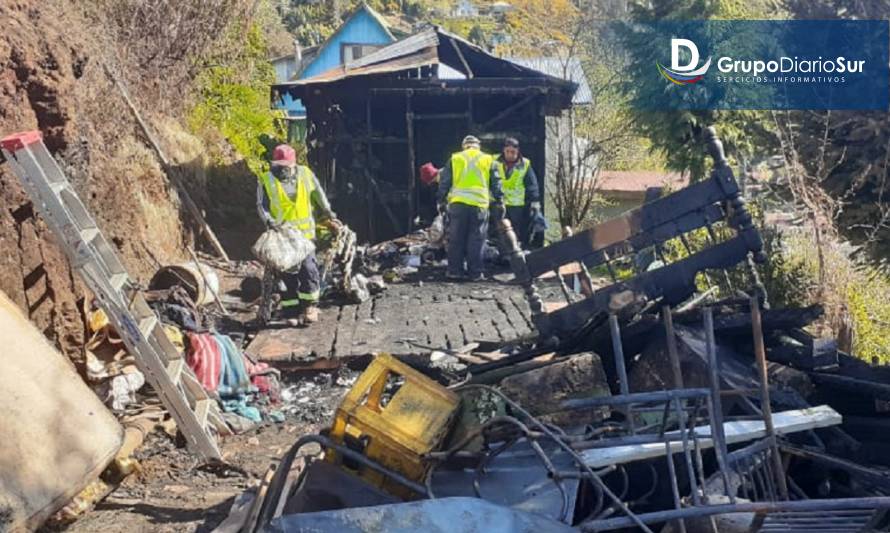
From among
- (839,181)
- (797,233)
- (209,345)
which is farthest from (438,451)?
(797,233)

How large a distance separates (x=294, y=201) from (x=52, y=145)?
8.63 ft

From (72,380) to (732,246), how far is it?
145 inches

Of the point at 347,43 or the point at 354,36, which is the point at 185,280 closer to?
the point at 347,43

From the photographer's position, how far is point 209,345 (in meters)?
6.57

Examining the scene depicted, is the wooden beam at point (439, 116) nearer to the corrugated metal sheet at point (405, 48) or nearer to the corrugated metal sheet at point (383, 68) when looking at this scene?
the corrugated metal sheet at point (383, 68)

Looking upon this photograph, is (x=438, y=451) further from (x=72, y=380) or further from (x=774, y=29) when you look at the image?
(x=774, y=29)

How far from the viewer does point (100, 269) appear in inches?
207

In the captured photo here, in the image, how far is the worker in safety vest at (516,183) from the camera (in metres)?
11.5

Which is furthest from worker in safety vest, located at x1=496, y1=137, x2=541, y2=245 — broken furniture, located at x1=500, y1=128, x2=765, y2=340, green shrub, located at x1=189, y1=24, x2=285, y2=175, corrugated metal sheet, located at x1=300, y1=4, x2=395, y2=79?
corrugated metal sheet, located at x1=300, y1=4, x2=395, y2=79

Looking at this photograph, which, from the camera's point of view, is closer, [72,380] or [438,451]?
[438,451]

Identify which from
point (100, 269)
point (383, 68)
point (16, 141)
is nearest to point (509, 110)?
point (383, 68)

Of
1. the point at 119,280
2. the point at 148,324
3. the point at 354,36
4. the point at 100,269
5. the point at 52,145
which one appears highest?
the point at 354,36

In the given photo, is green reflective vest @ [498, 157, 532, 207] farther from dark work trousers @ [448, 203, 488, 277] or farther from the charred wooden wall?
the charred wooden wall

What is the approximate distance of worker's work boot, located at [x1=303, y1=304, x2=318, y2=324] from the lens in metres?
8.46
